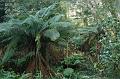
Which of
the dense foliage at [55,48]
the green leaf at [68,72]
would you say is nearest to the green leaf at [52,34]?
the dense foliage at [55,48]

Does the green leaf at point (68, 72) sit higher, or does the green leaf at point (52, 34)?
the green leaf at point (52, 34)

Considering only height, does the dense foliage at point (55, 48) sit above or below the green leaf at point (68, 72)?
above

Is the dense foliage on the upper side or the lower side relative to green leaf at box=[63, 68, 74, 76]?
upper

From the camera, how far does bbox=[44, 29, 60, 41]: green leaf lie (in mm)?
6734

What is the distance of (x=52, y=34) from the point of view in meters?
6.82

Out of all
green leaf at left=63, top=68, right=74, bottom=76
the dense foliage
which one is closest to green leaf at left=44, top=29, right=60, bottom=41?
the dense foliage

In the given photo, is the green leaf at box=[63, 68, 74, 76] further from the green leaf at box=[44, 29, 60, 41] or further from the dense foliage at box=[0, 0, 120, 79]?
the green leaf at box=[44, 29, 60, 41]

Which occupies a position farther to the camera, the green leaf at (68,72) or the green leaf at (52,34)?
the green leaf at (68,72)

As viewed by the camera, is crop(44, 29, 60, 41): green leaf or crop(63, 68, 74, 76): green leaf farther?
crop(63, 68, 74, 76): green leaf

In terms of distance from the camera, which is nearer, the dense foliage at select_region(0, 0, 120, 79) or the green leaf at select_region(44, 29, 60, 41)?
the green leaf at select_region(44, 29, 60, 41)

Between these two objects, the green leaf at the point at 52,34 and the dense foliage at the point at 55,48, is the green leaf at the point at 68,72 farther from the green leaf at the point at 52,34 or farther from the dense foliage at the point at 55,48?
the green leaf at the point at 52,34

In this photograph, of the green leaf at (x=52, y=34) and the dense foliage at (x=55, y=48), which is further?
the dense foliage at (x=55, y=48)

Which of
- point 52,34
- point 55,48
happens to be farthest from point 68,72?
point 52,34

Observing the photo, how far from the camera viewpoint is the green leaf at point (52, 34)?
6734 millimetres
